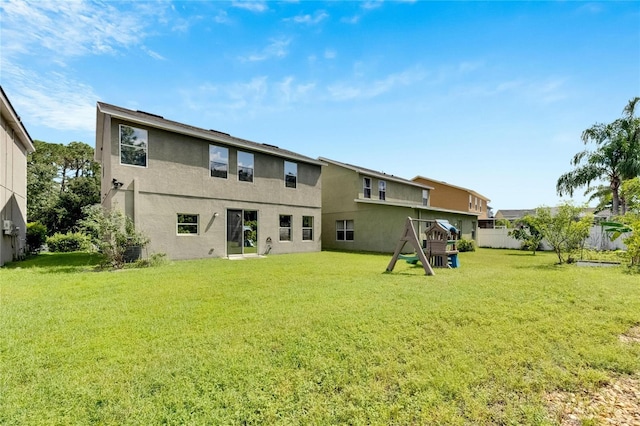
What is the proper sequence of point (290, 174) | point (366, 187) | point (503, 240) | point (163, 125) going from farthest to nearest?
1. point (503, 240)
2. point (366, 187)
3. point (290, 174)
4. point (163, 125)

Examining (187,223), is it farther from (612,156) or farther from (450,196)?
(612,156)

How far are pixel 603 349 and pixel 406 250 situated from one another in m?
15.1

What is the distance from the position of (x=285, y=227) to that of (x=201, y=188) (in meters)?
5.12

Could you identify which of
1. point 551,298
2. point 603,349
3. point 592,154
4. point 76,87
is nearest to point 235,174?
point 76,87

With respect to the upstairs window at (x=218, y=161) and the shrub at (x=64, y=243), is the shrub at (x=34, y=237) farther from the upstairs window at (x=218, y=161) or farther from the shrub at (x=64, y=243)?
the upstairs window at (x=218, y=161)

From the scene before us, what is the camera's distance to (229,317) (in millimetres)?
4953

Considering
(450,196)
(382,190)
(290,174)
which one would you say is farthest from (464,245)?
(450,196)

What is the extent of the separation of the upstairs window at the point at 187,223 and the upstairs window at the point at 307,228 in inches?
248

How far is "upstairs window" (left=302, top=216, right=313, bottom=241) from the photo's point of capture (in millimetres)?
17484

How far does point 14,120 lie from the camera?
1176cm

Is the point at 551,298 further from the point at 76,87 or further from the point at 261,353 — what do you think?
the point at 76,87

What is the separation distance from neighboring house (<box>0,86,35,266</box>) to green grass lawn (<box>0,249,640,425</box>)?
7.13 metres

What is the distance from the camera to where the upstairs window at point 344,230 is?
66.2ft

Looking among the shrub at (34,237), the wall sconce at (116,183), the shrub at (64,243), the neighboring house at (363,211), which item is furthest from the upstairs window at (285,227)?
the shrub at (34,237)
